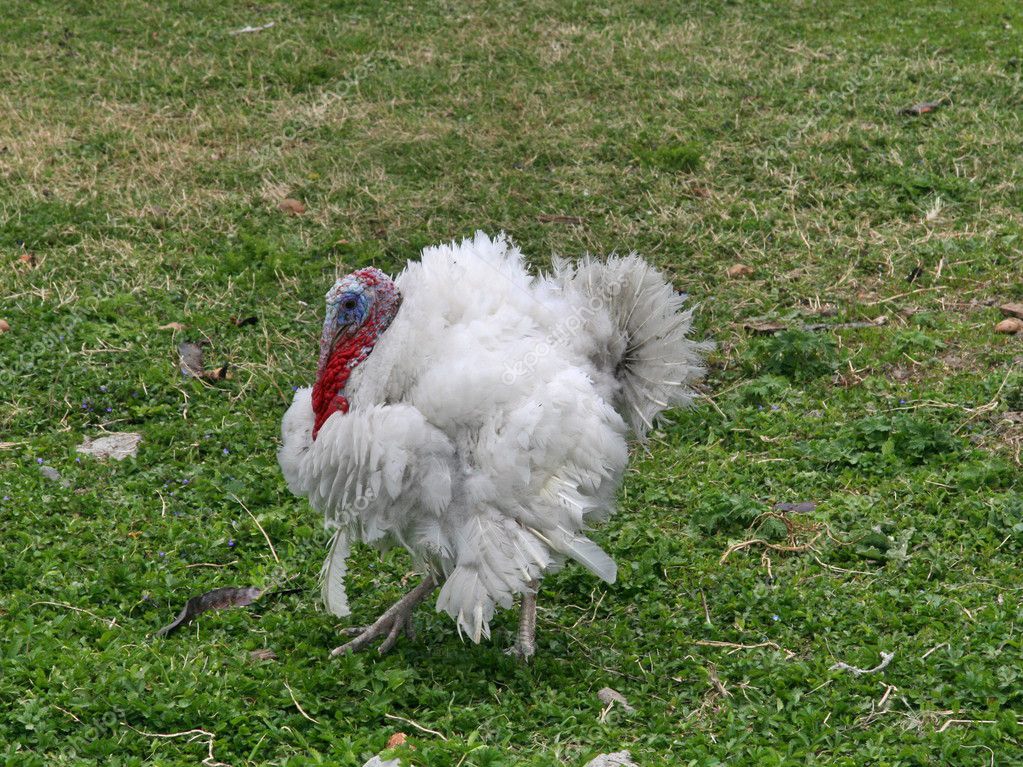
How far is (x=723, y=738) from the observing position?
4109mm

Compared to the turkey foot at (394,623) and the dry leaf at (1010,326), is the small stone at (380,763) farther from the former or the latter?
the dry leaf at (1010,326)

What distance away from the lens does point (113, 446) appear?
6.06 m

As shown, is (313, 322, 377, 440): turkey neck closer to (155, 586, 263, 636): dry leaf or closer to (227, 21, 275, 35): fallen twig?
(155, 586, 263, 636): dry leaf

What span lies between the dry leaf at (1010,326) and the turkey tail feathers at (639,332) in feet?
8.18

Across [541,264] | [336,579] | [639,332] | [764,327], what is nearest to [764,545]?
[639,332]

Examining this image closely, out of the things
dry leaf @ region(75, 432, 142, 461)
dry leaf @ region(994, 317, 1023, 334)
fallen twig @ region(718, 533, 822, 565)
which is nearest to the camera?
fallen twig @ region(718, 533, 822, 565)

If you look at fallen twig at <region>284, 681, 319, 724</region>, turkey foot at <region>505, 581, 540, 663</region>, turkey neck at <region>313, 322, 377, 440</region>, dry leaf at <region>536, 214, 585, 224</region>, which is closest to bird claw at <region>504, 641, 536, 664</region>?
turkey foot at <region>505, 581, 540, 663</region>

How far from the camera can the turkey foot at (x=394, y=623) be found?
4711mm

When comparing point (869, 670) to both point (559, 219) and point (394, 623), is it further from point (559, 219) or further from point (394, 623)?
point (559, 219)

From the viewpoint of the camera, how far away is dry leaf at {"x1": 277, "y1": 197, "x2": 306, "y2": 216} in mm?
8211

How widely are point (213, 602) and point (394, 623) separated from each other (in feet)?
2.57

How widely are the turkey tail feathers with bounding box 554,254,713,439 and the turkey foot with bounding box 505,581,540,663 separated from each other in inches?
33.9

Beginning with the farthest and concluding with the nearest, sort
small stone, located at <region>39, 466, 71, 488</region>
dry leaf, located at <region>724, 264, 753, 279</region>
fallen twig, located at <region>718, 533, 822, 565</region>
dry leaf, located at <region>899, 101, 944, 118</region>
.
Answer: dry leaf, located at <region>899, 101, 944, 118</region> < dry leaf, located at <region>724, 264, 753, 279</region> < small stone, located at <region>39, 466, 71, 488</region> < fallen twig, located at <region>718, 533, 822, 565</region>

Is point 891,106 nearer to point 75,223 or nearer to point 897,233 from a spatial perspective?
point 897,233
